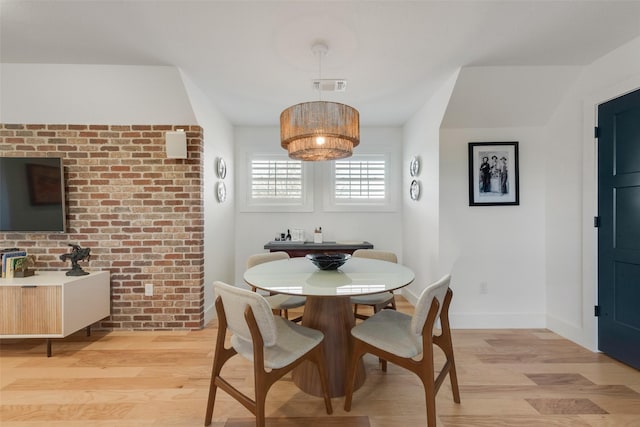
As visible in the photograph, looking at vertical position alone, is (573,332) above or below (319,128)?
below

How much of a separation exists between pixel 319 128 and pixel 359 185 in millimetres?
2304

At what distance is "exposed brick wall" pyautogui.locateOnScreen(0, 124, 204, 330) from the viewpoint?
2.73 metres

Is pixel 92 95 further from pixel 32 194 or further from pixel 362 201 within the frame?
pixel 362 201

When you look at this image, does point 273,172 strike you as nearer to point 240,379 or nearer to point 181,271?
point 181,271

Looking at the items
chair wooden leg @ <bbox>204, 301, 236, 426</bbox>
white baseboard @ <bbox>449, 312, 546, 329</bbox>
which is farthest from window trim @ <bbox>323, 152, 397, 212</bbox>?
chair wooden leg @ <bbox>204, 301, 236, 426</bbox>

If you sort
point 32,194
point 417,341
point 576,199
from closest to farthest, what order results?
point 417,341 → point 576,199 → point 32,194

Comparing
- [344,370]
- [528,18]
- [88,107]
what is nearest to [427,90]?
[528,18]

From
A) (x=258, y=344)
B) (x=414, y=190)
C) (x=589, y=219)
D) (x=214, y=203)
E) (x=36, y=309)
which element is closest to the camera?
(x=258, y=344)

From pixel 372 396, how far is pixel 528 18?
8.78ft

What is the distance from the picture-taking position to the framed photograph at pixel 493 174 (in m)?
2.81

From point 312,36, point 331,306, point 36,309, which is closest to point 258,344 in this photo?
point 331,306

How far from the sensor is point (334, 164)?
4.01 m

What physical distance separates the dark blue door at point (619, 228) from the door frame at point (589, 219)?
0.03 m

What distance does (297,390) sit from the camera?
1902mm
